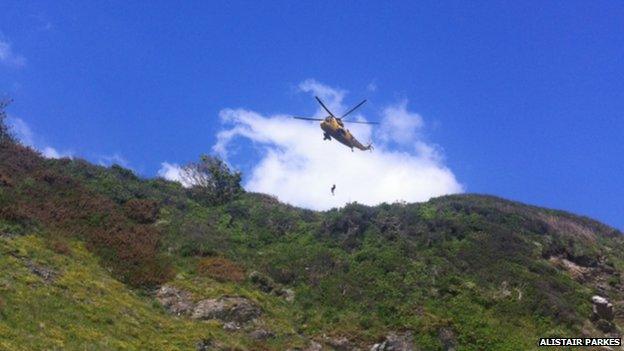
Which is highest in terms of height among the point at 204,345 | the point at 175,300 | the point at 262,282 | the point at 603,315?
the point at 262,282

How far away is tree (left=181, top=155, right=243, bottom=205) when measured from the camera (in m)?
47.3

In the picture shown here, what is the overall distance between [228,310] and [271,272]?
6.32m

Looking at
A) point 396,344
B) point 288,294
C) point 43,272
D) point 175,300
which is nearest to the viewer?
point 43,272

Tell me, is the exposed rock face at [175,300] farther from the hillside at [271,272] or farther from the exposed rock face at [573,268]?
the exposed rock face at [573,268]

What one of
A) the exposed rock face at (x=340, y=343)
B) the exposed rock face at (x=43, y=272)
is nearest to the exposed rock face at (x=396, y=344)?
the exposed rock face at (x=340, y=343)

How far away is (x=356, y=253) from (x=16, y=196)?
19116 mm

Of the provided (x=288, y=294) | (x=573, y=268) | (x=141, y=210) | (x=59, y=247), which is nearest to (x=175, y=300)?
(x=59, y=247)

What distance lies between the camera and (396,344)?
26.6 metres

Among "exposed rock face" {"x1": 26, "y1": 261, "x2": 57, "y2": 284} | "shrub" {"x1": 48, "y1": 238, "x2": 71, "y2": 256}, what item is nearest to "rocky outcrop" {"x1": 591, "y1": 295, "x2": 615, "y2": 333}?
"exposed rock face" {"x1": 26, "y1": 261, "x2": 57, "y2": 284}

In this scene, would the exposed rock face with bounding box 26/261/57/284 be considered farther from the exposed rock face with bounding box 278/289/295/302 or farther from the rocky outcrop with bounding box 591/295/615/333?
the rocky outcrop with bounding box 591/295/615/333

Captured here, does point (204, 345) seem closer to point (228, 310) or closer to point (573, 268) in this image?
point (228, 310)

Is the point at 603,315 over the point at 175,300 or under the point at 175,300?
over

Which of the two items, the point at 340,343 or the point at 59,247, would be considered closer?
the point at 340,343

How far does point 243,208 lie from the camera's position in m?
43.8
